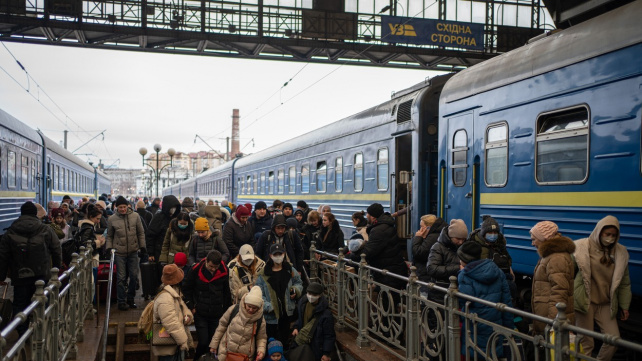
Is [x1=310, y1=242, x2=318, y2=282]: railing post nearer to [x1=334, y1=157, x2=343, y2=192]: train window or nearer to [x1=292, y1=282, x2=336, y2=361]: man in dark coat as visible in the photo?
[x1=292, y1=282, x2=336, y2=361]: man in dark coat

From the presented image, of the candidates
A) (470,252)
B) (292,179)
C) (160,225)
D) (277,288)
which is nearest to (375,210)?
(277,288)

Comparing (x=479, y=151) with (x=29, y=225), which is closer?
(x=29, y=225)

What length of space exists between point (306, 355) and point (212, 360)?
5.28 feet

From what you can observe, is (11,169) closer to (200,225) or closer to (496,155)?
(200,225)

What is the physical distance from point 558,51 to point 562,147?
3.94ft

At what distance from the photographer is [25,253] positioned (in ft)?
23.7

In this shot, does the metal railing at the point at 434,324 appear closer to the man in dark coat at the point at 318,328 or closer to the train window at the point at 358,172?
the man in dark coat at the point at 318,328

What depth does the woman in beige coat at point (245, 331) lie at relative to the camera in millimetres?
6621

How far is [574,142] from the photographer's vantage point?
6.67 m

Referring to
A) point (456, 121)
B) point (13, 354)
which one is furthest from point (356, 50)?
point (13, 354)

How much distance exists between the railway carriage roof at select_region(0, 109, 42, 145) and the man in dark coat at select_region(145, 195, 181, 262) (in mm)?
5702

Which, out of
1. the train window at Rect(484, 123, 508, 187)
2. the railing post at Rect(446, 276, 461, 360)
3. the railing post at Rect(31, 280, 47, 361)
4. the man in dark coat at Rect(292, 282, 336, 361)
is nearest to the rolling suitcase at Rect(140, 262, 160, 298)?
the man in dark coat at Rect(292, 282, 336, 361)

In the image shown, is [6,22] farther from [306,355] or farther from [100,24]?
[306,355]

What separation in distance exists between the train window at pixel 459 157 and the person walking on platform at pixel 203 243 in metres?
3.78
